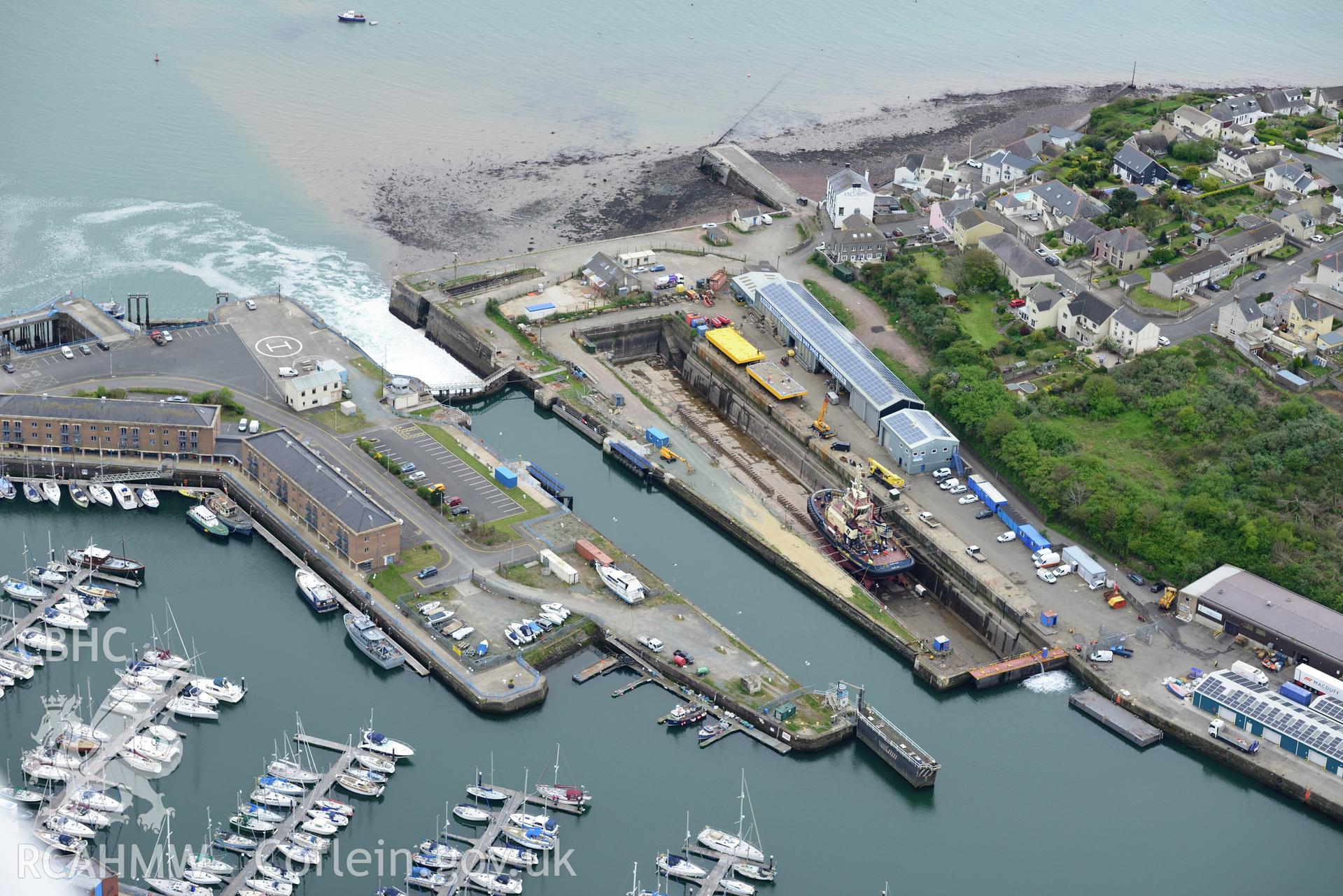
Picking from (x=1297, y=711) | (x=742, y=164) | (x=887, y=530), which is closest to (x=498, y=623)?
(x=887, y=530)

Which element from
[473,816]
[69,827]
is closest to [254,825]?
[69,827]

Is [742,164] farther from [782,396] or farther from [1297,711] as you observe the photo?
[1297,711]

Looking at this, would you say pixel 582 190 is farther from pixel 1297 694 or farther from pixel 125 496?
pixel 1297 694

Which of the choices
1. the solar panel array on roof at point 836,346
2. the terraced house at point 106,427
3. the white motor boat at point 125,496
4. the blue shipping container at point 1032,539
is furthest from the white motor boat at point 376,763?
the solar panel array on roof at point 836,346

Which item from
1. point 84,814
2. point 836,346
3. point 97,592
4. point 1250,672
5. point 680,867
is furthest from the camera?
point 836,346

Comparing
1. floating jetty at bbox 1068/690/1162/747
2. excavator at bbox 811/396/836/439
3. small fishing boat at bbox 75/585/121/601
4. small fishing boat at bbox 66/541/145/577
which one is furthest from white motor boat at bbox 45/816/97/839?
excavator at bbox 811/396/836/439

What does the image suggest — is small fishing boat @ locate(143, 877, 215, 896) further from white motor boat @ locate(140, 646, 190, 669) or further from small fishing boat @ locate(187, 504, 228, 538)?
small fishing boat @ locate(187, 504, 228, 538)
